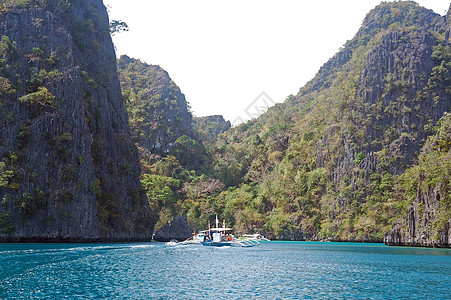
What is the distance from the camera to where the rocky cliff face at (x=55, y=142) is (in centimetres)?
4441

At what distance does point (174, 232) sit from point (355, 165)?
33.6 meters

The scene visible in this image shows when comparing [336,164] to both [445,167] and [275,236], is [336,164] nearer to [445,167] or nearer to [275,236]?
[275,236]

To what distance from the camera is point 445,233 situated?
135 feet

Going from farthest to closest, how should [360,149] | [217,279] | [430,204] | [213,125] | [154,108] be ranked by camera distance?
[213,125], [154,108], [360,149], [430,204], [217,279]

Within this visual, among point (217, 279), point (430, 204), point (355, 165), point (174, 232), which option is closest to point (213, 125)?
point (174, 232)

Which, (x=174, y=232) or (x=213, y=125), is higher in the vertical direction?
(x=213, y=125)

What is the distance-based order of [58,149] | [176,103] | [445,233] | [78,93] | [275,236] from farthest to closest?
1. [176,103]
2. [275,236]
3. [78,93]
4. [58,149]
5. [445,233]

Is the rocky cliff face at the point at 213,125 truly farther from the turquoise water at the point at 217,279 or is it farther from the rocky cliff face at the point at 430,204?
the turquoise water at the point at 217,279

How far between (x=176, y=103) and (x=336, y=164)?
53412mm

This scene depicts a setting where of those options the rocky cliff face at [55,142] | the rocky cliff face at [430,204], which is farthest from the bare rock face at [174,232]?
the rocky cliff face at [430,204]

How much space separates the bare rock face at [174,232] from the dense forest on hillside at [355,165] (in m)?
8.55

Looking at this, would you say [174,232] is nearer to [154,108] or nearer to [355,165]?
[355,165]

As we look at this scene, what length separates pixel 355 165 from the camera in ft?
227

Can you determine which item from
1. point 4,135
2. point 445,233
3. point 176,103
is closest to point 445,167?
point 445,233
